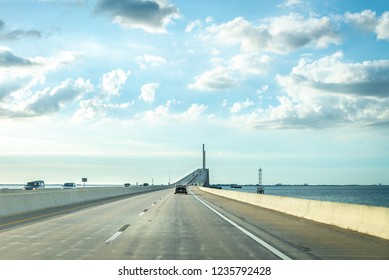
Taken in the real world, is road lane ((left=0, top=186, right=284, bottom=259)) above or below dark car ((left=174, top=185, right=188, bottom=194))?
below

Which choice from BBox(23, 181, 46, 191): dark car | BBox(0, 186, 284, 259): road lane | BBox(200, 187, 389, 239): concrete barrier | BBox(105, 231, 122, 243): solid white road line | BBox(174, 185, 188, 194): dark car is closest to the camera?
BBox(0, 186, 284, 259): road lane

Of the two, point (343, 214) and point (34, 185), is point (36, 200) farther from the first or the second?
point (34, 185)

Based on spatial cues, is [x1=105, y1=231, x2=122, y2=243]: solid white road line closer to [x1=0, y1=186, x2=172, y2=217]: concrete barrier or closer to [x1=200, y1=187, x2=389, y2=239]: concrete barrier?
[x1=200, y1=187, x2=389, y2=239]: concrete barrier

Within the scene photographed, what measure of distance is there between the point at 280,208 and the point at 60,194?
14198 millimetres

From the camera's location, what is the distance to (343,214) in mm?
16125

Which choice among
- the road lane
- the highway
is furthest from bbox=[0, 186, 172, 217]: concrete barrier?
the road lane

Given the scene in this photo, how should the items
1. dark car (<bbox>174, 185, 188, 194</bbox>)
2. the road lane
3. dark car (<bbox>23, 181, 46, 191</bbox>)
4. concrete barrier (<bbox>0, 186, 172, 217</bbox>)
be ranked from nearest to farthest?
the road lane, concrete barrier (<bbox>0, 186, 172, 217</bbox>), dark car (<bbox>174, 185, 188, 194</bbox>), dark car (<bbox>23, 181, 46, 191</bbox>)

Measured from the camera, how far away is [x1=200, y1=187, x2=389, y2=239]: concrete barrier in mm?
13055

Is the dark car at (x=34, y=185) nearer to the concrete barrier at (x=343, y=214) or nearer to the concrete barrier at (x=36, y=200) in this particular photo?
the concrete barrier at (x=36, y=200)

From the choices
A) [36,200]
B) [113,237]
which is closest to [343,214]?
[113,237]

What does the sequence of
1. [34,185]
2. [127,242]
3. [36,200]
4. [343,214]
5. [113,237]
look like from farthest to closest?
[34,185] < [36,200] < [343,214] < [113,237] < [127,242]
